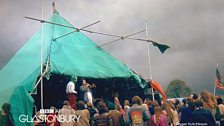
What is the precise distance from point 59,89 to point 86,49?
2003mm

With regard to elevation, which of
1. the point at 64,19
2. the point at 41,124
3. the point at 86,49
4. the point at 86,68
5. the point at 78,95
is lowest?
the point at 41,124

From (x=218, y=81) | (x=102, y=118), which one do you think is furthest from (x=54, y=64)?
(x=218, y=81)

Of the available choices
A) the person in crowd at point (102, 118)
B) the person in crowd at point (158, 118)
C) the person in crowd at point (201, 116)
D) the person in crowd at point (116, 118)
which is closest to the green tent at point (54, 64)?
the person in crowd at point (102, 118)

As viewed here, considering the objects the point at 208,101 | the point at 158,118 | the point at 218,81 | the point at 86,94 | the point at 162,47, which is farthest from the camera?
the point at 218,81

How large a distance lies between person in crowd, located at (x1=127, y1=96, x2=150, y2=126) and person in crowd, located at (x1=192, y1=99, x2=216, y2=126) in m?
1.52

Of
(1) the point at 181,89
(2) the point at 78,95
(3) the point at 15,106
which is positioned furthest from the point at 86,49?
(1) the point at 181,89

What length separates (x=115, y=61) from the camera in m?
14.7

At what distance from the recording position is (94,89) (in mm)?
14125

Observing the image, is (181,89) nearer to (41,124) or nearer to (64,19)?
(64,19)

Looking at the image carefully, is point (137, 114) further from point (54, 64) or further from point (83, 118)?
point (54, 64)

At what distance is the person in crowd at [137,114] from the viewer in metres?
8.96

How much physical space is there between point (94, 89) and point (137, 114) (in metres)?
5.35

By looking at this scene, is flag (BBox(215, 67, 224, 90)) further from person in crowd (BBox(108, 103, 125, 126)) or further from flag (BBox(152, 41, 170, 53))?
person in crowd (BBox(108, 103, 125, 126))

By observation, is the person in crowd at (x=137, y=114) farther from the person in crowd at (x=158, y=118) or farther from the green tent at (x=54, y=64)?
the green tent at (x=54, y=64)
